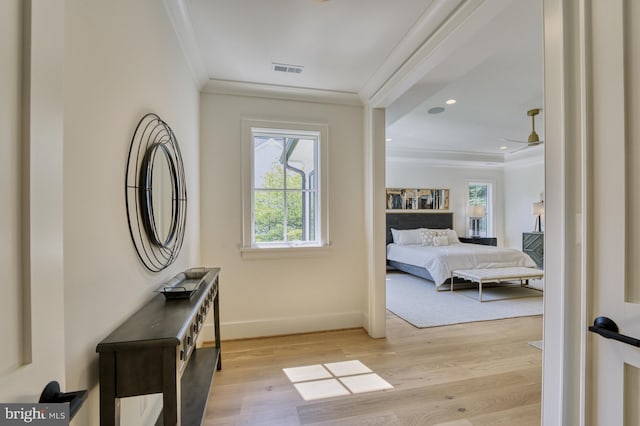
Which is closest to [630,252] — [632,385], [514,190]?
[632,385]

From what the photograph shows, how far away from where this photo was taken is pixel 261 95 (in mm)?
2963

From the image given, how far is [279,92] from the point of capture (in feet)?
9.71

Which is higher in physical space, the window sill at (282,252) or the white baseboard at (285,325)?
the window sill at (282,252)

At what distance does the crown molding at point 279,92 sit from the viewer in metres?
2.84

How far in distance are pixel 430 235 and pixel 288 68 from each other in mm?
5146

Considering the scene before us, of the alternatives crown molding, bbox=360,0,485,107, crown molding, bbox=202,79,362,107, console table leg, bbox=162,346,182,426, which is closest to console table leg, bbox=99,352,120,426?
console table leg, bbox=162,346,182,426

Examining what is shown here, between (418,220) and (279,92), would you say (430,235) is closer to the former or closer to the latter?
(418,220)

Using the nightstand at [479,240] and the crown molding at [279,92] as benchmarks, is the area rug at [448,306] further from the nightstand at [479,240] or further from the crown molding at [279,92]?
the crown molding at [279,92]

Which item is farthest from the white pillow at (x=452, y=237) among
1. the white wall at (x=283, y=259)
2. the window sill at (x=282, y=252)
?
the window sill at (x=282, y=252)

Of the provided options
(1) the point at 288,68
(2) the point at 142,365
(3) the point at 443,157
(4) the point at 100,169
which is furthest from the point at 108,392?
(3) the point at 443,157

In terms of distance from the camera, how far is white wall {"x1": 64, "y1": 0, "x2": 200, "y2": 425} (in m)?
0.90

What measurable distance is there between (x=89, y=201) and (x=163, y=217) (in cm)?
68

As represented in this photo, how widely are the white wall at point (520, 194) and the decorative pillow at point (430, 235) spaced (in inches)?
90.2

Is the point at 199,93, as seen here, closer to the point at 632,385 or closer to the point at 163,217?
the point at 163,217
